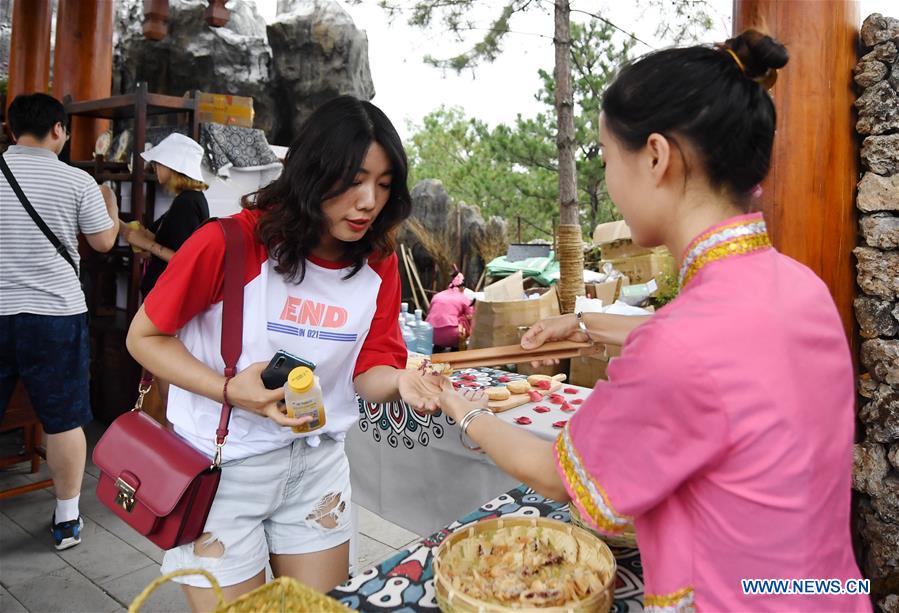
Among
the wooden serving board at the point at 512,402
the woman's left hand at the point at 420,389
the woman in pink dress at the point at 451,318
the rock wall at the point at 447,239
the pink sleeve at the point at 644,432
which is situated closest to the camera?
the pink sleeve at the point at 644,432

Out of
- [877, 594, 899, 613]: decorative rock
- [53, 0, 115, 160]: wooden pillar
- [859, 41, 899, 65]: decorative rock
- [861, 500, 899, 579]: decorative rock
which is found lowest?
[877, 594, 899, 613]: decorative rock

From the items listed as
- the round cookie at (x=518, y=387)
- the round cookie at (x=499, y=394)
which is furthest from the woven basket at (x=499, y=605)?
the round cookie at (x=518, y=387)

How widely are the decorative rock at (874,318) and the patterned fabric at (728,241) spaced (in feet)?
5.14

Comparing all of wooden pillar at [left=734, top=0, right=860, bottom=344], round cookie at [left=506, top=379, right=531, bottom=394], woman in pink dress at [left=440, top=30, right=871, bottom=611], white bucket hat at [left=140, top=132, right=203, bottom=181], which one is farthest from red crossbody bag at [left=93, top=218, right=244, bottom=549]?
white bucket hat at [left=140, top=132, right=203, bottom=181]

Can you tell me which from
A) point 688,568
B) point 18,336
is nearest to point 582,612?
point 688,568

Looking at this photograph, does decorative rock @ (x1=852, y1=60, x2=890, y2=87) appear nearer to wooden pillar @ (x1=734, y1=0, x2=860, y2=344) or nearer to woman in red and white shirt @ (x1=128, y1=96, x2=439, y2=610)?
wooden pillar @ (x1=734, y1=0, x2=860, y2=344)

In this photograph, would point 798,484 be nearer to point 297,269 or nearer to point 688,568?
point 688,568

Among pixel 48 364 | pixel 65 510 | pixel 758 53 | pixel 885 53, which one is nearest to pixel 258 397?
pixel 758 53

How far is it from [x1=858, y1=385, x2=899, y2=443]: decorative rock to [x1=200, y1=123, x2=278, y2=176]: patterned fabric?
4.83 meters

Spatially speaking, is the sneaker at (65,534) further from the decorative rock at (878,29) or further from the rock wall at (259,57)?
the rock wall at (259,57)

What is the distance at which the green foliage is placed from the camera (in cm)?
1336

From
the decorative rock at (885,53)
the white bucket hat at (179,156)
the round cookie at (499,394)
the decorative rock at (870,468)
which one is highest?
the decorative rock at (885,53)

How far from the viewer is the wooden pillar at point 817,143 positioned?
7.63 feet

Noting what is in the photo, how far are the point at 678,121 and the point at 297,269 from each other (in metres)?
0.97
